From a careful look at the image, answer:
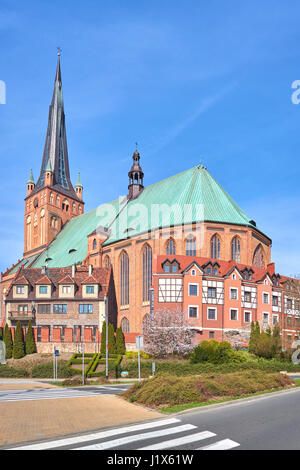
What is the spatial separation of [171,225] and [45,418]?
49.6 meters

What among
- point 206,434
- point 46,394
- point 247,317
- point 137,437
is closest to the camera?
point 137,437

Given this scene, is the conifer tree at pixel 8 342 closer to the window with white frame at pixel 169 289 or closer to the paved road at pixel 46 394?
the window with white frame at pixel 169 289

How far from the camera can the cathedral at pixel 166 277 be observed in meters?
57.0

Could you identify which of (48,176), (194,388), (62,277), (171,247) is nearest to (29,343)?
(62,277)

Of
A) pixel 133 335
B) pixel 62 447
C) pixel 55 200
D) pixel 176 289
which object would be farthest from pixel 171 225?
pixel 62 447

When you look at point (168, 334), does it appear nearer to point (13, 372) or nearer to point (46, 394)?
point (13, 372)

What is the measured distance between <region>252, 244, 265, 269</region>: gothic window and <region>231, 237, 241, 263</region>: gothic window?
2964mm

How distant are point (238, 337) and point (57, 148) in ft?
200

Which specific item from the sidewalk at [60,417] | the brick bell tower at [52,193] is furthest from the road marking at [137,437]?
the brick bell tower at [52,193]

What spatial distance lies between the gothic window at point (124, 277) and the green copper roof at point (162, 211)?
124 inches

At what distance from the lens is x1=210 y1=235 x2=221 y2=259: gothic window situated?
207 feet

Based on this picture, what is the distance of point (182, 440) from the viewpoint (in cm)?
1157

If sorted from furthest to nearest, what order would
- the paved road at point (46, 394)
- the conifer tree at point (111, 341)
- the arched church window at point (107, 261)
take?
the arched church window at point (107, 261) → the conifer tree at point (111, 341) → the paved road at point (46, 394)

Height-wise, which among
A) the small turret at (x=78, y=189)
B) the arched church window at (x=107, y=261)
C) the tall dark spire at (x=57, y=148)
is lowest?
the arched church window at (x=107, y=261)
